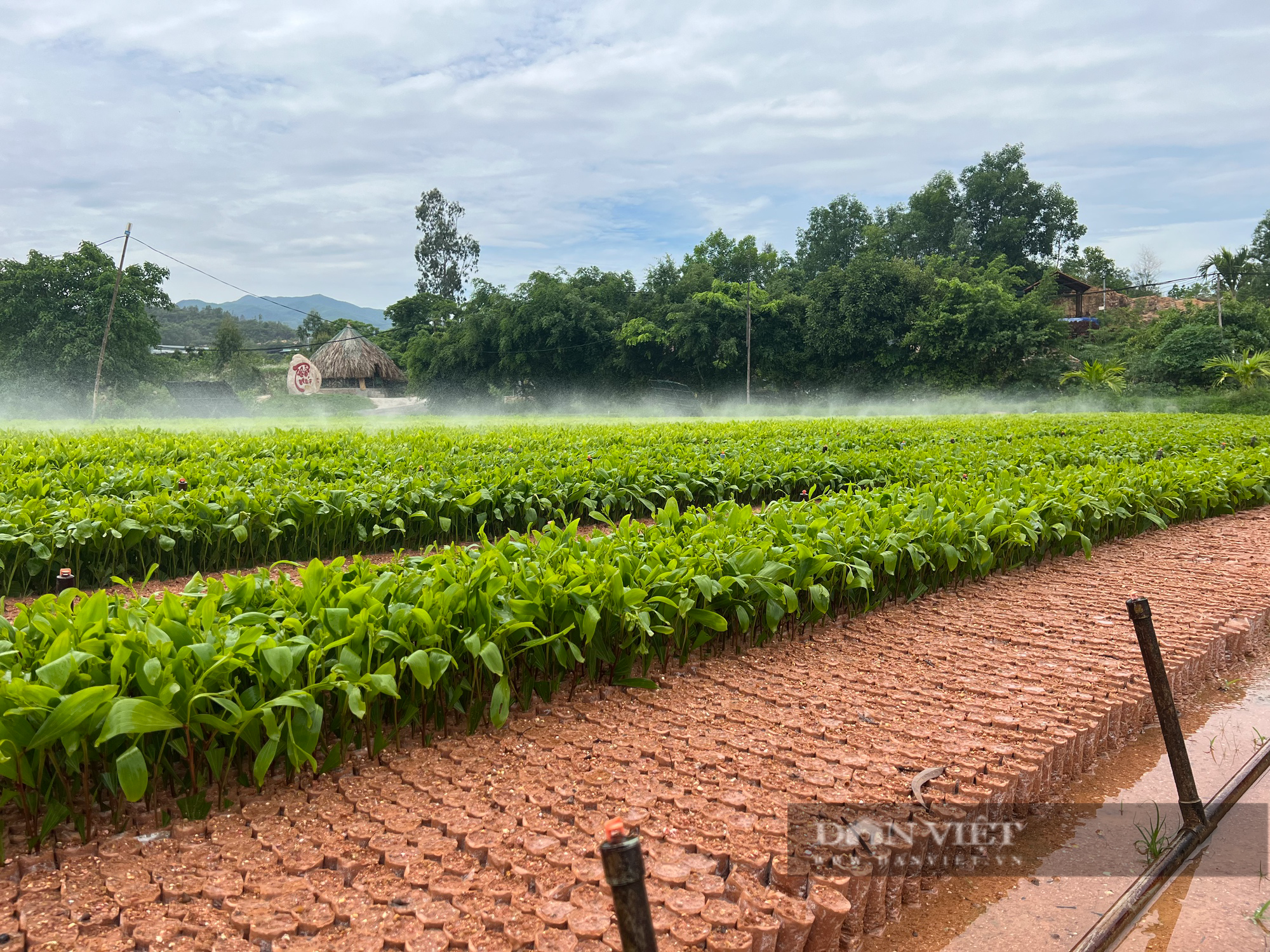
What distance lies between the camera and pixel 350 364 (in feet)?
147

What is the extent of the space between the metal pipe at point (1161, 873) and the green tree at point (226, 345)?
4624 centimetres

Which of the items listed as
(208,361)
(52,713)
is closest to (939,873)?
(52,713)

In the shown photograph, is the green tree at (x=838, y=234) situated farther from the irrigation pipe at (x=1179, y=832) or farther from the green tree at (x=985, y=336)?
the irrigation pipe at (x=1179, y=832)

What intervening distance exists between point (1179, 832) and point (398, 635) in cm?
255

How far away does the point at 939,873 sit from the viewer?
2.43 m

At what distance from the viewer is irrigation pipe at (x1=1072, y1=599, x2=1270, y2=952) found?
7.26ft

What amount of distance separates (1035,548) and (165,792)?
518cm

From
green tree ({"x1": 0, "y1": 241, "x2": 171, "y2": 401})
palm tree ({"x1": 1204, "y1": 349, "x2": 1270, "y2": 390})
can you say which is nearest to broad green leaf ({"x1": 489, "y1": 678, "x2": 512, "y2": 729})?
palm tree ({"x1": 1204, "y1": 349, "x2": 1270, "y2": 390})

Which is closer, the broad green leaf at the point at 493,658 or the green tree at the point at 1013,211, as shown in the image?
the broad green leaf at the point at 493,658

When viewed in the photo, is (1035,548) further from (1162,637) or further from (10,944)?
(10,944)

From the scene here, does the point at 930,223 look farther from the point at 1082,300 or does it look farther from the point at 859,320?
the point at 859,320

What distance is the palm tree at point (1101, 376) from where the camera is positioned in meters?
28.2


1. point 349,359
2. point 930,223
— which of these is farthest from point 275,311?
point 930,223

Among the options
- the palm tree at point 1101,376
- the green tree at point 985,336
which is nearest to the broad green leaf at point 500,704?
the palm tree at point 1101,376
